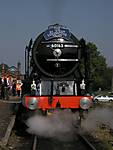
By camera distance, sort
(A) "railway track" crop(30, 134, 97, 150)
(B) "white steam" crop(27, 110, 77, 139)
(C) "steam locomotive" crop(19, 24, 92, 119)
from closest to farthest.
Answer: (A) "railway track" crop(30, 134, 97, 150) < (B) "white steam" crop(27, 110, 77, 139) < (C) "steam locomotive" crop(19, 24, 92, 119)

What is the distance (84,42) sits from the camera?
521 inches

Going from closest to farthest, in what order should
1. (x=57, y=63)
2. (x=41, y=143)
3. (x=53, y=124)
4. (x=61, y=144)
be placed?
(x=61, y=144) → (x=41, y=143) → (x=53, y=124) → (x=57, y=63)

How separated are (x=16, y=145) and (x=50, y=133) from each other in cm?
191

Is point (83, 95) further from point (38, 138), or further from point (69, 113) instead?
point (38, 138)

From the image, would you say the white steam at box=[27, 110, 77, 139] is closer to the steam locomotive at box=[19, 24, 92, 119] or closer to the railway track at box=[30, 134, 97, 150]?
the steam locomotive at box=[19, 24, 92, 119]

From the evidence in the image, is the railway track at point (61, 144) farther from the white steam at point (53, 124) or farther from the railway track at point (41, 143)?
the white steam at point (53, 124)

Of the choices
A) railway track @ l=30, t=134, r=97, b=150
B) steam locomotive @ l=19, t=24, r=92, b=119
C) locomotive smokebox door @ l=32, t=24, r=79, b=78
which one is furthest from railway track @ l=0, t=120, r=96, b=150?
locomotive smokebox door @ l=32, t=24, r=79, b=78

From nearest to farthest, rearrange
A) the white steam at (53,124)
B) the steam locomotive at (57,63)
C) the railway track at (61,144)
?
the railway track at (61,144)
the white steam at (53,124)
the steam locomotive at (57,63)

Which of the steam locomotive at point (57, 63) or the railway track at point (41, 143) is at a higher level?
the steam locomotive at point (57, 63)

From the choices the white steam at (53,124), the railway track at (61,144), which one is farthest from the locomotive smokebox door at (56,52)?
the railway track at (61,144)

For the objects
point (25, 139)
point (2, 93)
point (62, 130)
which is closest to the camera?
point (25, 139)

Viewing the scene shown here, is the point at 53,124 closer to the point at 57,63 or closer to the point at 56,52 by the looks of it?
the point at 57,63

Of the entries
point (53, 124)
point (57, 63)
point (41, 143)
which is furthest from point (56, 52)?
point (41, 143)

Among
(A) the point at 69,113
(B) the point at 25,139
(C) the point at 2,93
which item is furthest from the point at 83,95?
Answer: (C) the point at 2,93
